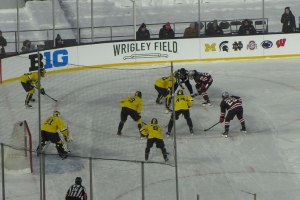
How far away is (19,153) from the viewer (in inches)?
674

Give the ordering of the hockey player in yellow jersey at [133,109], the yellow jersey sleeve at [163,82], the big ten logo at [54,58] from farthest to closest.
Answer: the big ten logo at [54,58], the yellow jersey sleeve at [163,82], the hockey player in yellow jersey at [133,109]

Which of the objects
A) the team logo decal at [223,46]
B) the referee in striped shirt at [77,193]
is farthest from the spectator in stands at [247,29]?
the referee in striped shirt at [77,193]

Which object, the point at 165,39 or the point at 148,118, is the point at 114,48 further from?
the point at 148,118

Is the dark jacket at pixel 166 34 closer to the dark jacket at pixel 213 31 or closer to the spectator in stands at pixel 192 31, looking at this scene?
the spectator in stands at pixel 192 31

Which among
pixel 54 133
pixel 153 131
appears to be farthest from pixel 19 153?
pixel 153 131

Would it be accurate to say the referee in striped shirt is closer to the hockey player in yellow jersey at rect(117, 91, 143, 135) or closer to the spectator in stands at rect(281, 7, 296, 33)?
the hockey player in yellow jersey at rect(117, 91, 143, 135)

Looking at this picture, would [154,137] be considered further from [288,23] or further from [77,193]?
[288,23]

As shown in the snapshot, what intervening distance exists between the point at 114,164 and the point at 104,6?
16.6m

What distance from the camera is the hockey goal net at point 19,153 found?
16.9m

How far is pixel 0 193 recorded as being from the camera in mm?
16047

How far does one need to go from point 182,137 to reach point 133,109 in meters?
1.19

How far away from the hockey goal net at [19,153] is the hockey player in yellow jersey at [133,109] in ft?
8.19

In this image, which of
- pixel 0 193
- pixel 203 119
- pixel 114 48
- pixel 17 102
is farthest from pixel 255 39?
pixel 0 193

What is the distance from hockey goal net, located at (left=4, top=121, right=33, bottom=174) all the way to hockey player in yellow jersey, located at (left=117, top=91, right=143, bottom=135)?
250cm
